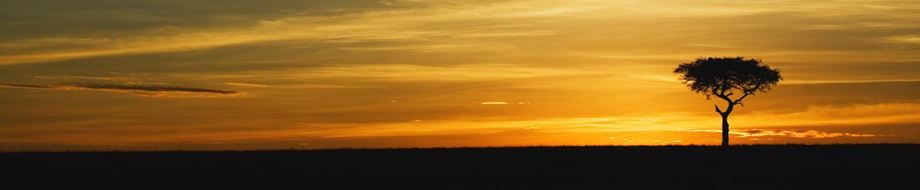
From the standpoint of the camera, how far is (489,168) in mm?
38781

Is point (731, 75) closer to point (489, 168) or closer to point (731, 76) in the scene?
point (731, 76)

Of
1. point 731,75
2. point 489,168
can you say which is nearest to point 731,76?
point 731,75

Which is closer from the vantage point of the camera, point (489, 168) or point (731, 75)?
point (489, 168)

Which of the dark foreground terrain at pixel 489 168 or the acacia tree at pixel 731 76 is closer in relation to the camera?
the dark foreground terrain at pixel 489 168

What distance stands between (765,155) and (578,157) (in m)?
10.2

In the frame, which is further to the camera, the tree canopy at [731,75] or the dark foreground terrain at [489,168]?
the tree canopy at [731,75]

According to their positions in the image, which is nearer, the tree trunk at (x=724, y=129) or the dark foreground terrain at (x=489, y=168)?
the dark foreground terrain at (x=489, y=168)

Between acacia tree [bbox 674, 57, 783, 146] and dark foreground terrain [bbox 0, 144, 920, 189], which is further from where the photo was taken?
acacia tree [bbox 674, 57, 783, 146]

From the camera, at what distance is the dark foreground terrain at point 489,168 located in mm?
32688

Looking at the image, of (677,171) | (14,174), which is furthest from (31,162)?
(677,171)

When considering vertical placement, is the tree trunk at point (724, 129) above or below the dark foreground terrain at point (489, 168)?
above

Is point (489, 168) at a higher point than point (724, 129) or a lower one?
lower

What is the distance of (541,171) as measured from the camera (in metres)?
37.2

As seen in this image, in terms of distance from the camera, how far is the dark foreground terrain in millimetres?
32688
